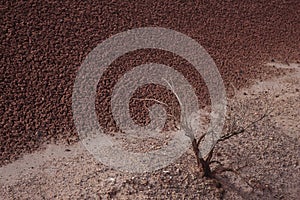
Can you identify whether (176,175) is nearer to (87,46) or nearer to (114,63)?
(114,63)

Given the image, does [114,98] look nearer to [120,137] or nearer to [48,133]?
[120,137]

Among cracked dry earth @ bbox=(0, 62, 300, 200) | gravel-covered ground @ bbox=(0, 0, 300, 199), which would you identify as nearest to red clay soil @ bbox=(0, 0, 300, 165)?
gravel-covered ground @ bbox=(0, 0, 300, 199)

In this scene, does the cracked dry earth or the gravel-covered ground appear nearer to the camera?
the cracked dry earth

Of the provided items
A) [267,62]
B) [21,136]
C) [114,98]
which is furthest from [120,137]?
[267,62]

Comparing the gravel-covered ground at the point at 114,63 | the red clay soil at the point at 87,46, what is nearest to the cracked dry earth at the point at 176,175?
the gravel-covered ground at the point at 114,63

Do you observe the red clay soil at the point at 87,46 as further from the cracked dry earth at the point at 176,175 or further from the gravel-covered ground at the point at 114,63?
the cracked dry earth at the point at 176,175

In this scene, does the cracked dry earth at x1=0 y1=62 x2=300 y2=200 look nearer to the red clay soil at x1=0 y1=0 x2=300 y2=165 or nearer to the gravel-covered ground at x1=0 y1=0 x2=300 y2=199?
the gravel-covered ground at x1=0 y1=0 x2=300 y2=199

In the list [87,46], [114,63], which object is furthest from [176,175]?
[87,46]
